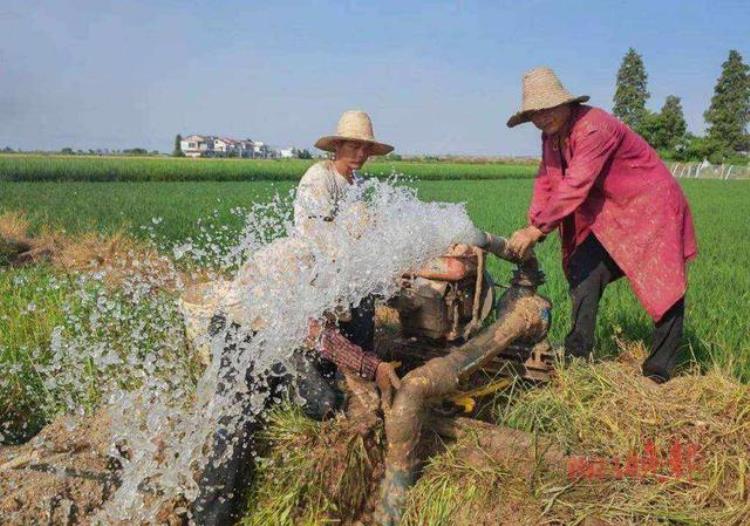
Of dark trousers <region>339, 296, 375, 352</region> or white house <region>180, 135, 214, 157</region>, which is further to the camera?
white house <region>180, 135, 214, 157</region>

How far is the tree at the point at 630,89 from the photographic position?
7231 centimetres

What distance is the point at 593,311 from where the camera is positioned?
3707mm

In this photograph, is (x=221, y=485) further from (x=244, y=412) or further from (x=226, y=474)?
(x=244, y=412)

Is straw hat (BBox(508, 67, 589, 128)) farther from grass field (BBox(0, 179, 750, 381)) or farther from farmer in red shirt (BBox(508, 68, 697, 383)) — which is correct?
grass field (BBox(0, 179, 750, 381))

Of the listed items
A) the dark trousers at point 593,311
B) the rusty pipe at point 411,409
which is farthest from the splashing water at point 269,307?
the dark trousers at point 593,311

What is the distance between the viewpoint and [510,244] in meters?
3.29

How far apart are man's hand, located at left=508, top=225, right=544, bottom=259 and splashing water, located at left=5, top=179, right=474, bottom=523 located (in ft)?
1.01

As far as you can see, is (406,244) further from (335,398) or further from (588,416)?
(588,416)

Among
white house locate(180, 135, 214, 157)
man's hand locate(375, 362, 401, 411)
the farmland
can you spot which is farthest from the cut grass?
white house locate(180, 135, 214, 157)

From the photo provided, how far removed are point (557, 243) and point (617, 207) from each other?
20.9 ft

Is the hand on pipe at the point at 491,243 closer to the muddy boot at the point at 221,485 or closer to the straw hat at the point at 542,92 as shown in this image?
the straw hat at the point at 542,92

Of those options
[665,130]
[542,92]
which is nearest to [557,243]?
[542,92]

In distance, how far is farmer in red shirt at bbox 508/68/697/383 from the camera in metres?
3.37

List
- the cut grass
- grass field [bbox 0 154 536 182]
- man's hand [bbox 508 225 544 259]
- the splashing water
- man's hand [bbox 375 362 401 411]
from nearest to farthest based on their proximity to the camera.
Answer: the cut grass
the splashing water
man's hand [bbox 375 362 401 411]
man's hand [bbox 508 225 544 259]
grass field [bbox 0 154 536 182]
